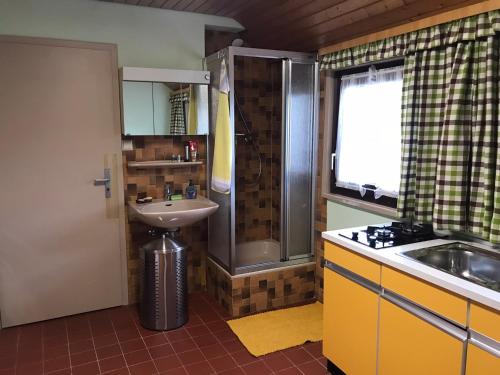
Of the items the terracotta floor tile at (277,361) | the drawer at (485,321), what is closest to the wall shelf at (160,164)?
the terracotta floor tile at (277,361)

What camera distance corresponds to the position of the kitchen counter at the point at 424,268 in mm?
1544

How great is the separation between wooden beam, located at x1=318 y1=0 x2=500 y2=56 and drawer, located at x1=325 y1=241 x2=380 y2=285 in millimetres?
1293

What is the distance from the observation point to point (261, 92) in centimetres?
376

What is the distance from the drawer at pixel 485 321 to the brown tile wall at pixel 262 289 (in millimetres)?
1815

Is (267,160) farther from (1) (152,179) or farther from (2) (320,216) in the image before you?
(1) (152,179)

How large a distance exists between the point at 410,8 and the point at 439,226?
1.17m

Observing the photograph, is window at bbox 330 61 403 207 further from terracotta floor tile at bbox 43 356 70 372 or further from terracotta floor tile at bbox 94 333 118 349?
terracotta floor tile at bbox 43 356 70 372

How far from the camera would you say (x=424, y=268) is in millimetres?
1818

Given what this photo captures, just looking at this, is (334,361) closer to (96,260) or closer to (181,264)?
(181,264)

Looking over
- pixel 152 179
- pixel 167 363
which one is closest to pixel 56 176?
pixel 152 179

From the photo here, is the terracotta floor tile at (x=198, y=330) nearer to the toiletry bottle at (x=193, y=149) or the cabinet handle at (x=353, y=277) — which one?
the cabinet handle at (x=353, y=277)

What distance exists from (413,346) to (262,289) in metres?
1.53

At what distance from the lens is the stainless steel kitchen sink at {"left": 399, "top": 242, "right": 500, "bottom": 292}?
78.6 inches

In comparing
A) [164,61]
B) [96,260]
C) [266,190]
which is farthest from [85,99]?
[266,190]
